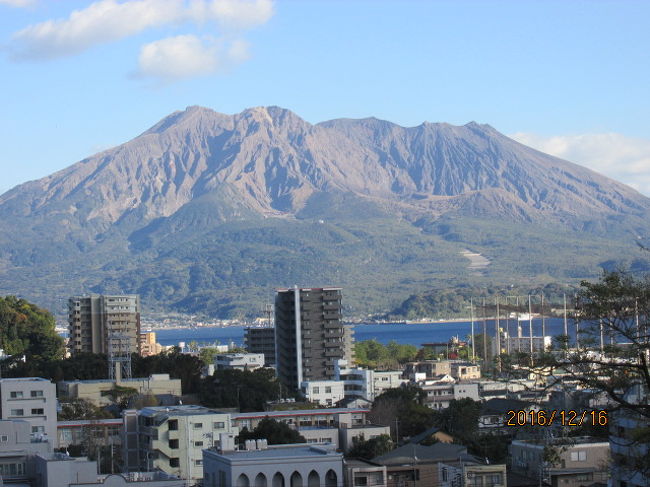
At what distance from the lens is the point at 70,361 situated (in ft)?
226

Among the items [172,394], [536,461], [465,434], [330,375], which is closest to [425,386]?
[330,375]

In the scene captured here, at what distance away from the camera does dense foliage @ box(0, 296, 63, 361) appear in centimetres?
8781

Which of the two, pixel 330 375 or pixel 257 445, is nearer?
pixel 257 445

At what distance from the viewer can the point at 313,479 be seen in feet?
86.4

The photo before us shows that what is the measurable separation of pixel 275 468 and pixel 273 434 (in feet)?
44.1

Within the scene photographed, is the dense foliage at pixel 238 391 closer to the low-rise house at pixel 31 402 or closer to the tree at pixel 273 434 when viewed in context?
the low-rise house at pixel 31 402

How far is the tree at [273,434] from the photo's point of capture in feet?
126

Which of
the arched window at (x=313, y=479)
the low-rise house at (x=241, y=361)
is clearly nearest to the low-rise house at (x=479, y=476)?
the arched window at (x=313, y=479)

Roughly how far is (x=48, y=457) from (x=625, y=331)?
16.6 m

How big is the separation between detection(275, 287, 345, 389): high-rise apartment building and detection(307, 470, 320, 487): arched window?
58780 mm

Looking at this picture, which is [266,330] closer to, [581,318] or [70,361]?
[70,361]

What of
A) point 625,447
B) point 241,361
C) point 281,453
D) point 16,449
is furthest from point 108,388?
point 625,447

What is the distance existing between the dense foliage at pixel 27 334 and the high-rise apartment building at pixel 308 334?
50.8 feet

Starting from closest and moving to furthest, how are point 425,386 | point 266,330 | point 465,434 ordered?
point 465,434, point 425,386, point 266,330
